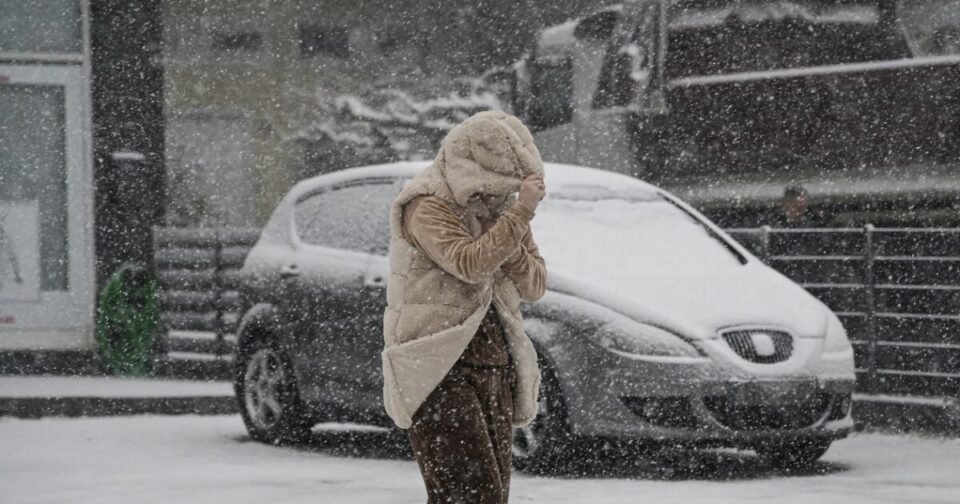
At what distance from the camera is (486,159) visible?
5.66 metres

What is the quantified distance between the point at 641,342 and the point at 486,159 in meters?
4.42

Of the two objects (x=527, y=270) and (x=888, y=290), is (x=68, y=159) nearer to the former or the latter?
(x=888, y=290)

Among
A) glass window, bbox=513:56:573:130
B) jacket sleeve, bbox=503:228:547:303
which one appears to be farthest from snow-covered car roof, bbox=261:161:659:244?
glass window, bbox=513:56:573:130

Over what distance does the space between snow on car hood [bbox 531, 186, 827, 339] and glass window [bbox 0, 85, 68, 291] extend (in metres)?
6.92

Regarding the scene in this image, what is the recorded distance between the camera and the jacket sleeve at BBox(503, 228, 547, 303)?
5.70 m

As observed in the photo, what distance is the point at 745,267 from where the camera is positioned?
36.4ft

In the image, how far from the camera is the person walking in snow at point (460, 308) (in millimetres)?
5605

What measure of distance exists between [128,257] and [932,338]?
7124mm

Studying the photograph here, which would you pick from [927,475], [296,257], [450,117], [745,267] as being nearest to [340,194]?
[296,257]

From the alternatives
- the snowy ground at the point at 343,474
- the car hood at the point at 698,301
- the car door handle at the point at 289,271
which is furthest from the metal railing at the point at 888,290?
the car door handle at the point at 289,271

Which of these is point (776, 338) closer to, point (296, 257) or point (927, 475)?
point (927, 475)

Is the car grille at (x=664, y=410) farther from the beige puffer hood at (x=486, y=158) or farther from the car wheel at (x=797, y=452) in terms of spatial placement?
the beige puffer hood at (x=486, y=158)

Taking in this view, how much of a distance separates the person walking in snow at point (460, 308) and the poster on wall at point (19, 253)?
11.4 meters

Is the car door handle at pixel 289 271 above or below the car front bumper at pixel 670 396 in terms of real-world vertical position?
above
